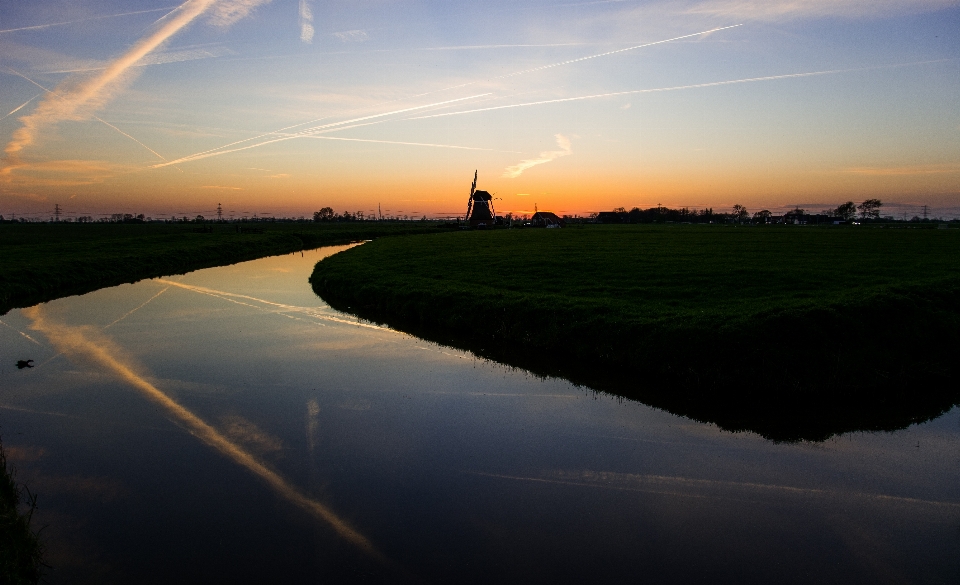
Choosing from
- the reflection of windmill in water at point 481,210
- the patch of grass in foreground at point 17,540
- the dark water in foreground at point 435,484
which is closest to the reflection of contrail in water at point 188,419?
the dark water in foreground at point 435,484

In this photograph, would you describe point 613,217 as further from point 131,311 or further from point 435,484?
point 435,484

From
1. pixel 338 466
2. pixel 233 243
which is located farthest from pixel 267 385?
pixel 233 243

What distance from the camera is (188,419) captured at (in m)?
11.3

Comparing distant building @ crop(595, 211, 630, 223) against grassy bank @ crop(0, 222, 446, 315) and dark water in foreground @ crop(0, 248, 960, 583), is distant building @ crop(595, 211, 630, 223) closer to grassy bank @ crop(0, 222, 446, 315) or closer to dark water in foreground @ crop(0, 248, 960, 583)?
grassy bank @ crop(0, 222, 446, 315)

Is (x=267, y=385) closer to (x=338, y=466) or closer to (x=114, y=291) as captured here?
(x=338, y=466)

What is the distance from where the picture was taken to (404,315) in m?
23.2

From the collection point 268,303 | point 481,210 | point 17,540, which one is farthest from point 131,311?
point 481,210

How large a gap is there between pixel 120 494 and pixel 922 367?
685 inches

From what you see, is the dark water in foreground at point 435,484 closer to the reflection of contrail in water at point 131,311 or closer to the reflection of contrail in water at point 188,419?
the reflection of contrail in water at point 188,419

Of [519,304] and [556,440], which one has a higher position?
[519,304]

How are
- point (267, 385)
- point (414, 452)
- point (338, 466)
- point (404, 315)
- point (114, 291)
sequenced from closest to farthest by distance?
point (338, 466) → point (414, 452) → point (267, 385) → point (404, 315) → point (114, 291)

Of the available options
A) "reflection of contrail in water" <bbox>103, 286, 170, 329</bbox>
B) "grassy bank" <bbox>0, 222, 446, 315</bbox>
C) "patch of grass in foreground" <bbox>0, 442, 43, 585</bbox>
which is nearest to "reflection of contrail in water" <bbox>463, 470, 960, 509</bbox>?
"patch of grass in foreground" <bbox>0, 442, 43, 585</bbox>

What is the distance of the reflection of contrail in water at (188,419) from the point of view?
755 cm

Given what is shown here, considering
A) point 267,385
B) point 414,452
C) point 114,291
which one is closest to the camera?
point 414,452
